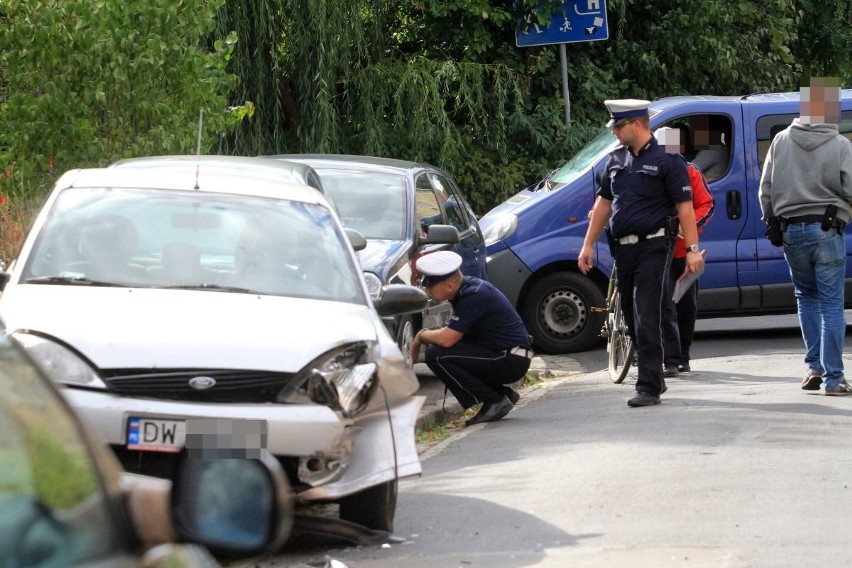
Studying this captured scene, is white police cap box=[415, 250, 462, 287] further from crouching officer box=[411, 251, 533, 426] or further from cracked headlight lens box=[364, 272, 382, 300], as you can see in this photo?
cracked headlight lens box=[364, 272, 382, 300]

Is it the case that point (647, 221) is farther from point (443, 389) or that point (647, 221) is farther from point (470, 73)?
point (470, 73)

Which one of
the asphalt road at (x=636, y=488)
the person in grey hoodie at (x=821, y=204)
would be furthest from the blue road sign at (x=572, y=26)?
the asphalt road at (x=636, y=488)

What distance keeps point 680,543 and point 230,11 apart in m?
13.1

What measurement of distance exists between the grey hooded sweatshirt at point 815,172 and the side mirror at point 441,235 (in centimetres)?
228

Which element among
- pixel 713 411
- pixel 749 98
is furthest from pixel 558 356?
pixel 713 411

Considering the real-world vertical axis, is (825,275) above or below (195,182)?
below

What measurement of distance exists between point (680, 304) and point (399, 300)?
4.95 m

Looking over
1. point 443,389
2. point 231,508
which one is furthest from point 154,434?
point 443,389

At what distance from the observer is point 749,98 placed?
14156mm

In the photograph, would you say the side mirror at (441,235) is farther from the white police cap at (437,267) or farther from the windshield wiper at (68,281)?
the windshield wiper at (68,281)

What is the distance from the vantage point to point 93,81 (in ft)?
39.4

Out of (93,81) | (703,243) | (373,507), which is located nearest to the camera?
(373,507)

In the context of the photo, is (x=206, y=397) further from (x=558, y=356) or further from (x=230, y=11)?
(x=230, y=11)

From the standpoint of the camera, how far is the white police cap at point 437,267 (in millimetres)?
9484
